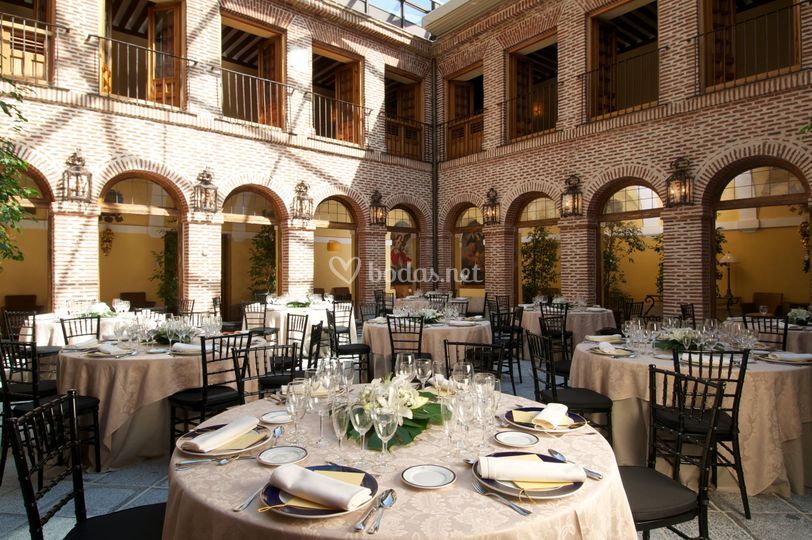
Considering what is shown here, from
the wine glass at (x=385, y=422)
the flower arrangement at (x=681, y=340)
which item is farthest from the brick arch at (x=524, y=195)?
the wine glass at (x=385, y=422)

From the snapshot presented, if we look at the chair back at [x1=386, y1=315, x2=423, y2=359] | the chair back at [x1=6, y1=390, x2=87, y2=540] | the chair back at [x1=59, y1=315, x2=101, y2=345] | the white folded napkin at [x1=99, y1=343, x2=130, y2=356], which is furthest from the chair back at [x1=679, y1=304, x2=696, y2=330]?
the chair back at [x1=59, y1=315, x2=101, y2=345]

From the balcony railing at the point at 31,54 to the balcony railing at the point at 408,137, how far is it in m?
7.11

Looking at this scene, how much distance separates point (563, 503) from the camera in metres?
1.54

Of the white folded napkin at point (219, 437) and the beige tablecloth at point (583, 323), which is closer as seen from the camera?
the white folded napkin at point (219, 437)

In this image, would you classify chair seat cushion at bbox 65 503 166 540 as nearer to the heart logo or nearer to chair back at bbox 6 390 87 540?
chair back at bbox 6 390 87 540

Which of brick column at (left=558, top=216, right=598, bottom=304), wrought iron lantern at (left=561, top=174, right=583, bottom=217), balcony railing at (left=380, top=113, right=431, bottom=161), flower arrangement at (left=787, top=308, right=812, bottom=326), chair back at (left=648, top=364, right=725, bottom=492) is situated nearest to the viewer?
chair back at (left=648, top=364, right=725, bottom=492)

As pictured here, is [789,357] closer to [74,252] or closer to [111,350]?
[111,350]

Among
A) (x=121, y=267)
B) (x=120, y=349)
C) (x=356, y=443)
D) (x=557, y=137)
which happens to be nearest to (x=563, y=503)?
(x=356, y=443)

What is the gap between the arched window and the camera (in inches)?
517

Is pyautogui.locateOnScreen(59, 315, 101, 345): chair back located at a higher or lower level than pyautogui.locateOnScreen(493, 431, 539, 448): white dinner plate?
higher

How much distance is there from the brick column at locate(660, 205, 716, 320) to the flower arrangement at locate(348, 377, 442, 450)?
767 cm

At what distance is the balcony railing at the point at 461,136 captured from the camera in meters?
12.7

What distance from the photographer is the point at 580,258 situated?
33.2 ft

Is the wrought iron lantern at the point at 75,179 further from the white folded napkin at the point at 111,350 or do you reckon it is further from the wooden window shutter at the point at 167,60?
the white folded napkin at the point at 111,350
